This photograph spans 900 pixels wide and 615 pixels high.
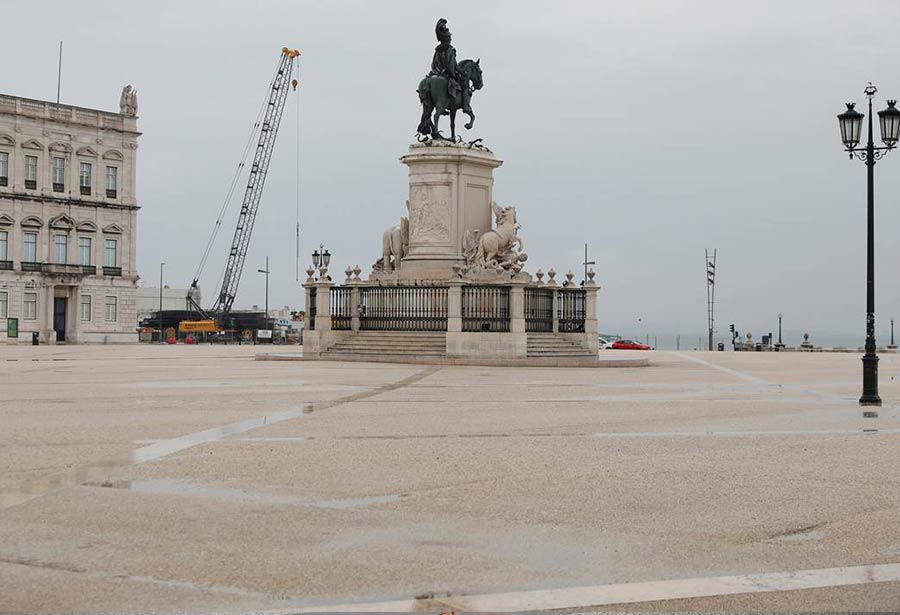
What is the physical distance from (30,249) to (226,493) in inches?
3106

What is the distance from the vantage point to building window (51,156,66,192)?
82375 millimetres

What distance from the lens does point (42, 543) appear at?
21.7 feet

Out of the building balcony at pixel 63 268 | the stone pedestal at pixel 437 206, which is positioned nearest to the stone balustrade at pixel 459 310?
the stone pedestal at pixel 437 206

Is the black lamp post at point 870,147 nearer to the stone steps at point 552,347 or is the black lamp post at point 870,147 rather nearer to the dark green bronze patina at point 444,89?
the stone steps at point 552,347

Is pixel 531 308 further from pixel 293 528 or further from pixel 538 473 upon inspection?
pixel 293 528

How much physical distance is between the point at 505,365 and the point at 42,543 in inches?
1025

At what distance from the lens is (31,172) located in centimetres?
8119

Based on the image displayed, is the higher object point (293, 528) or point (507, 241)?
point (507, 241)

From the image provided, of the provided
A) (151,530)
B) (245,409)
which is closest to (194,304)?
(245,409)

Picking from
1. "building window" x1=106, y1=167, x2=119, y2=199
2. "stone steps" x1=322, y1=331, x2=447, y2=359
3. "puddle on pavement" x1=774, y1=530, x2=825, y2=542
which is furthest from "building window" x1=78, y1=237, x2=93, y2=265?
"puddle on pavement" x1=774, y1=530, x2=825, y2=542

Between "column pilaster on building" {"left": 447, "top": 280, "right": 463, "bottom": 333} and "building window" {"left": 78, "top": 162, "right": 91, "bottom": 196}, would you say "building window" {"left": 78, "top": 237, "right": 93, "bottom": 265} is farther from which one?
"column pilaster on building" {"left": 447, "top": 280, "right": 463, "bottom": 333}

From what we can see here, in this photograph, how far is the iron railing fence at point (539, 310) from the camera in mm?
36344

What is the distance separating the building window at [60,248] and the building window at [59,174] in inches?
141

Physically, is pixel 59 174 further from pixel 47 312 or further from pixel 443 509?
pixel 443 509
